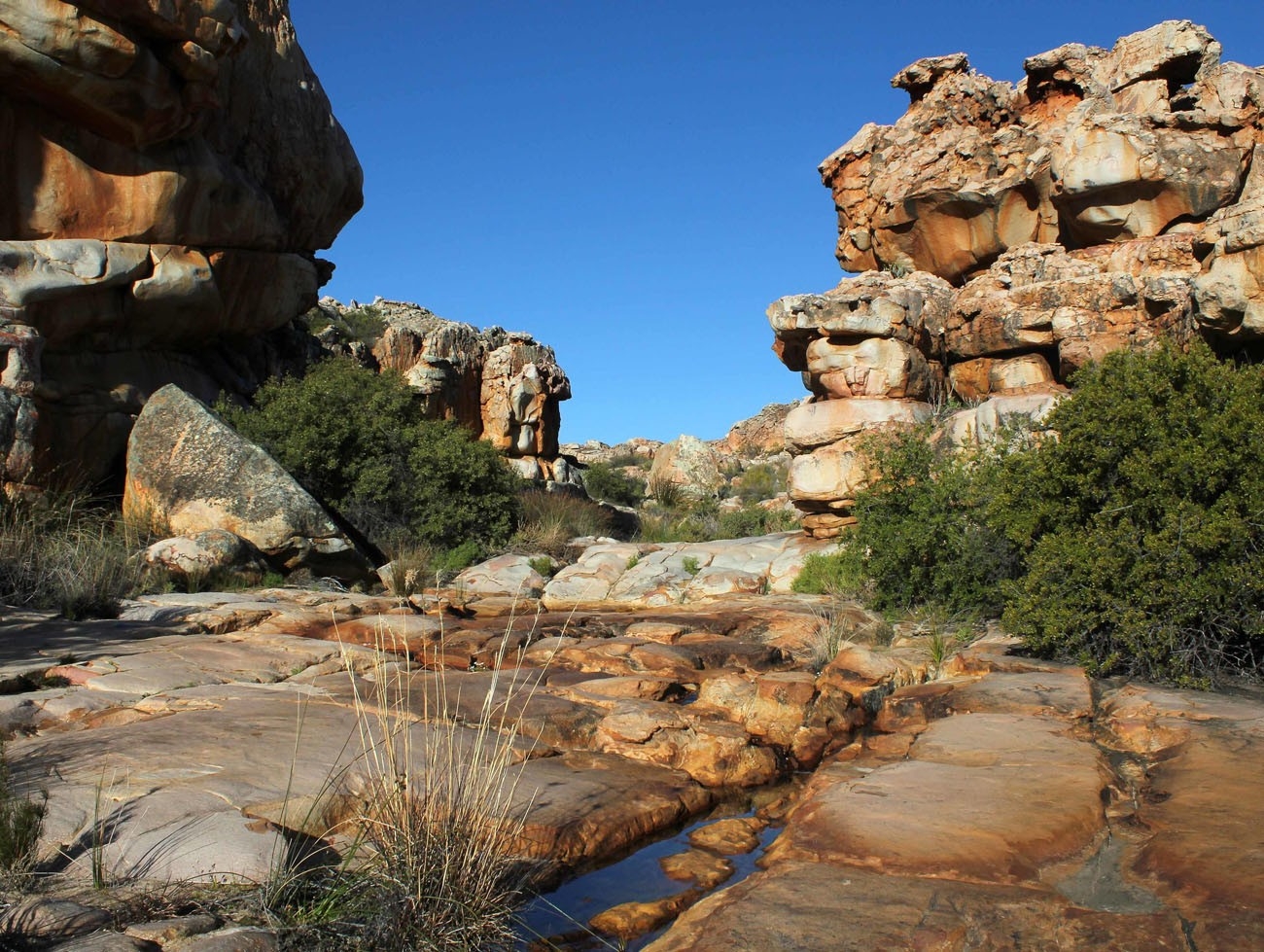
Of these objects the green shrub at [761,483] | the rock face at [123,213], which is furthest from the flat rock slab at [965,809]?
the green shrub at [761,483]

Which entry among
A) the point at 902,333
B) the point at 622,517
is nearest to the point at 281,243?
the point at 622,517

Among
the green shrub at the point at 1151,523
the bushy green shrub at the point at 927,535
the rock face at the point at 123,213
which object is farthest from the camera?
the rock face at the point at 123,213

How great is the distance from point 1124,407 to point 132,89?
14658 mm

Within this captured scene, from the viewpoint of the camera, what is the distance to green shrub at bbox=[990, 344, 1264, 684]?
6.79 metres

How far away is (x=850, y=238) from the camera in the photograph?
1828 centimetres

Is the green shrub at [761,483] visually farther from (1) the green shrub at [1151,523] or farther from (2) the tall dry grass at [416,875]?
(2) the tall dry grass at [416,875]

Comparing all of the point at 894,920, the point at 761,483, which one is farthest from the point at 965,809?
the point at 761,483

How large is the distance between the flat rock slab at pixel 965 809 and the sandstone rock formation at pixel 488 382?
781 inches

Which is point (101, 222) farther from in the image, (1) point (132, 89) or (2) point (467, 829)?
(2) point (467, 829)

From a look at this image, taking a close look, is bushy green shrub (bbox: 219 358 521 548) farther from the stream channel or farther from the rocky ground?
the stream channel

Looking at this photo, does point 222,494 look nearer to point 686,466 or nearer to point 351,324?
point 351,324

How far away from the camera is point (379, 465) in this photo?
16.3m

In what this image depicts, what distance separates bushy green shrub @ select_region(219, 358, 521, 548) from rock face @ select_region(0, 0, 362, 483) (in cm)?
216

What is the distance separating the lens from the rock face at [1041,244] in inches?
500
